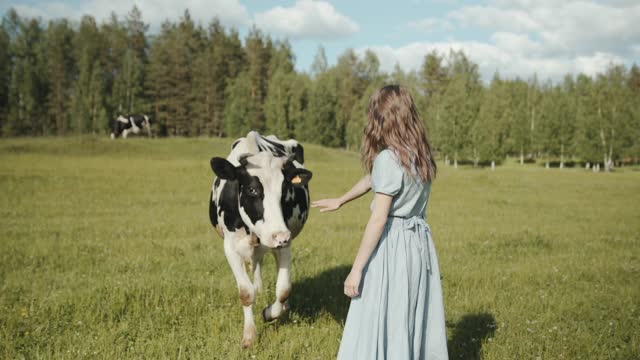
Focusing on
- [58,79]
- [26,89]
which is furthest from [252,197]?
[58,79]

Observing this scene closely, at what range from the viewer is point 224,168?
559 cm

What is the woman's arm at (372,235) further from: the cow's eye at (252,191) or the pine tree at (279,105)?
the pine tree at (279,105)

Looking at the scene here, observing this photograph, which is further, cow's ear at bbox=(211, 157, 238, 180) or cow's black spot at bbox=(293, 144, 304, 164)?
cow's black spot at bbox=(293, 144, 304, 164)

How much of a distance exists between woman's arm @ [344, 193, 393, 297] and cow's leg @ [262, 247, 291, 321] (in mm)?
2312

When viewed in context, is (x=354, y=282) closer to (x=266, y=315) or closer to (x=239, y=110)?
(x=266, y=315)

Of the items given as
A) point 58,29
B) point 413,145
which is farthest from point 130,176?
point 58,29

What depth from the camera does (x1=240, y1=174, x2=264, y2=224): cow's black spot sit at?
537 centimetres

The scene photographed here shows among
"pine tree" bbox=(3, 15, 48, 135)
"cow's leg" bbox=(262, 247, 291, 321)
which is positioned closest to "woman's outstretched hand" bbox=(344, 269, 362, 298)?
"cow's leg" bbox=(262, 247, 291, 321)

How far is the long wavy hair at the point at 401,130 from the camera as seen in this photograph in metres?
3.95

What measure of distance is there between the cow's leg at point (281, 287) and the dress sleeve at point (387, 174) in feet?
8.66

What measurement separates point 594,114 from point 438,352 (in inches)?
2549

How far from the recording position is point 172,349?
5.43 metres

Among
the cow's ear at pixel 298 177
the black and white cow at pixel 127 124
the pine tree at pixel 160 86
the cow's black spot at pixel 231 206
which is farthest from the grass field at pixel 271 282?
the pine tree at pixel 160 86

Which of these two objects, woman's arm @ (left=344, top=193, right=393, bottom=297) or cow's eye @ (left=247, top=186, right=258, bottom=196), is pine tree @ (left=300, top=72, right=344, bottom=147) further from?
woman's arm @ (left=344, top=193, right=393, bottom=297)
